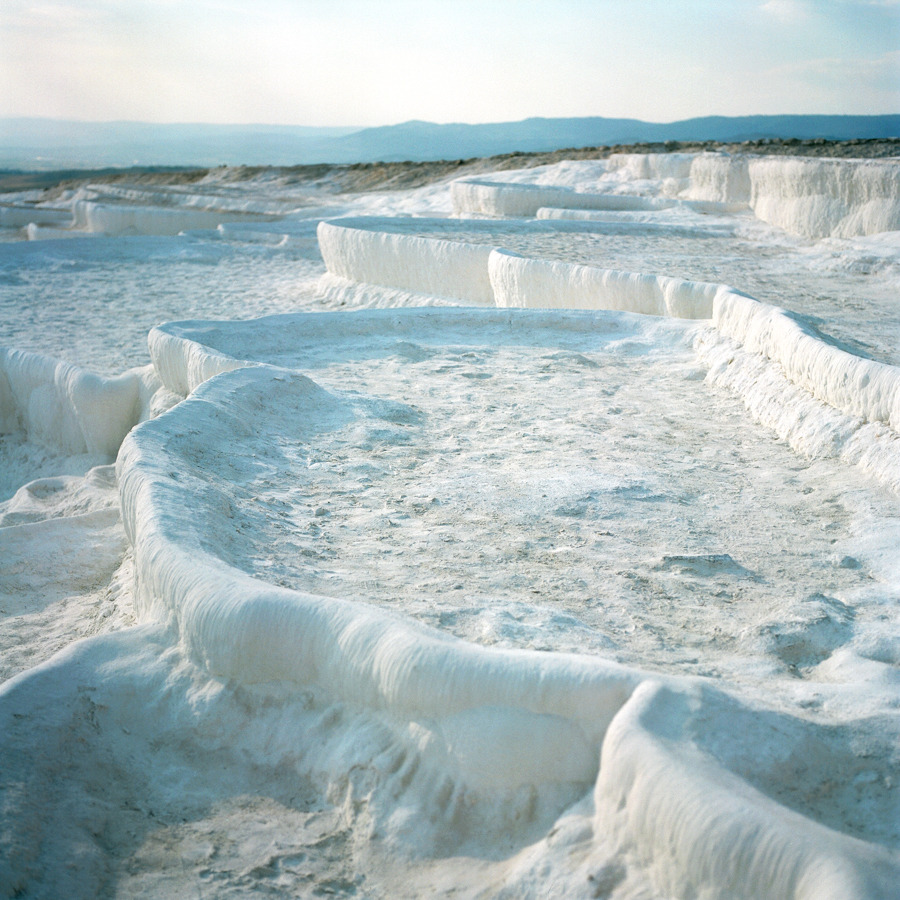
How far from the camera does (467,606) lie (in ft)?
7.51

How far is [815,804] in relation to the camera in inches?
63.1

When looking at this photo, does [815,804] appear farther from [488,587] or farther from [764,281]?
[764,281]

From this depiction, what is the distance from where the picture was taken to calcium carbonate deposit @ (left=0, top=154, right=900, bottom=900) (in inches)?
64.7

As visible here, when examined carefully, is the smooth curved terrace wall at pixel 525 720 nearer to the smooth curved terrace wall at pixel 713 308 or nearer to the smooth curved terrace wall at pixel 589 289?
the smooth curved terrace wall at pixel 713 308

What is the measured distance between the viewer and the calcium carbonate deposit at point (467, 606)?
5.39 feet

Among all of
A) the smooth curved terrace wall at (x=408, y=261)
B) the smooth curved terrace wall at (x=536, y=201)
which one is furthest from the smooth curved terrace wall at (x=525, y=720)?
the smooth curved terrace wall at (x=536, y=201)

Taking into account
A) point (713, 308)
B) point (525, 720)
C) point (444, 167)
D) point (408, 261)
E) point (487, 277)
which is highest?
point (444, 167)

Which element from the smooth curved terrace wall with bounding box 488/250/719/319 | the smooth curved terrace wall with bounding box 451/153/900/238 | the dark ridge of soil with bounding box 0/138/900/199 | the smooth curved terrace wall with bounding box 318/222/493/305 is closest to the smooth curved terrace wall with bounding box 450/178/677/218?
the smooth curved terrace wall with bounding box 451/153/900/238

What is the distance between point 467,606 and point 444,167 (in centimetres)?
2110

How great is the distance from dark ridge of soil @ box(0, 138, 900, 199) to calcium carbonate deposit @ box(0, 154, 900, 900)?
12.3m

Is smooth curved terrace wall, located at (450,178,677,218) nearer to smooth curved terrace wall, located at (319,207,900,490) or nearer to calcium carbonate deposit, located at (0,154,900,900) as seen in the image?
smooth curved terrace wall, located at (319,207,900,490)

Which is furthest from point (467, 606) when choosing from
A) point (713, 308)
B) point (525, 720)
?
point (713, 308)

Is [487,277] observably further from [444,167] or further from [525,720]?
[444,167]

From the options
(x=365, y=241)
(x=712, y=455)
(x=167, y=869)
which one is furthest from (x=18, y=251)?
(x=167, y=869)
